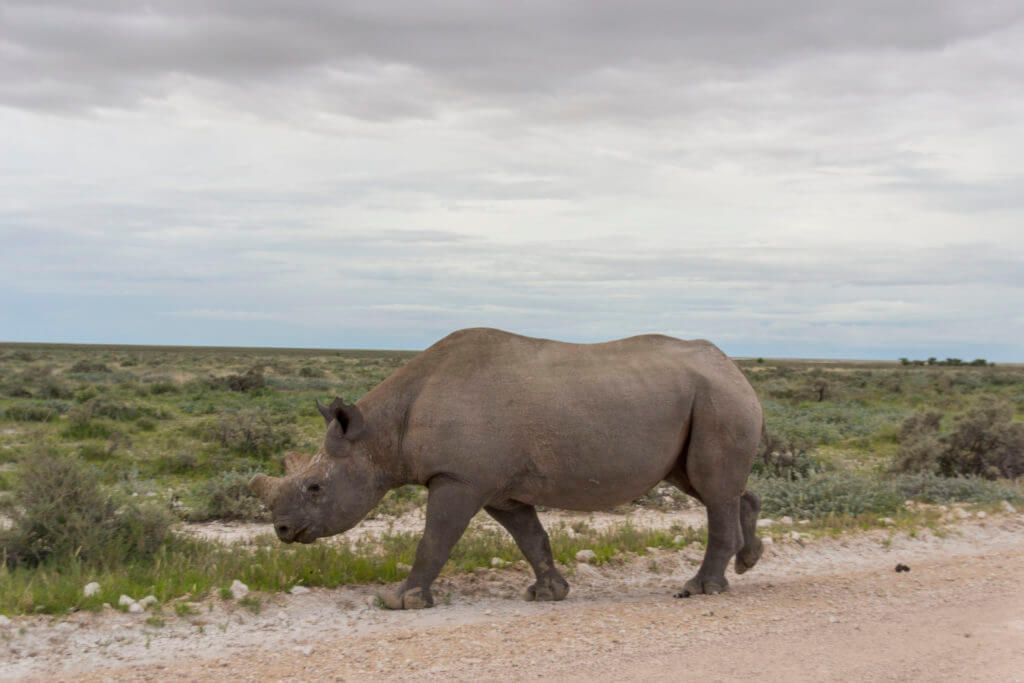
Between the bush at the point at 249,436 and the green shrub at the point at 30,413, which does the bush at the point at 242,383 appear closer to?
the green shrub at the point at 30,413

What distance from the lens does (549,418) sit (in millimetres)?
6707

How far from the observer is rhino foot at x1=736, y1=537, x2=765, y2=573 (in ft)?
25.1

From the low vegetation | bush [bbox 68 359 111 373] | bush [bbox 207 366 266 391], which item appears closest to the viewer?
the low vegetation

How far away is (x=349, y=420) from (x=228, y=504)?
5.60 metres

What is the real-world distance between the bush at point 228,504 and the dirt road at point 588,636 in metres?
4.84

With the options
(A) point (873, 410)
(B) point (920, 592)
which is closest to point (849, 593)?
(B) point (920, 592)

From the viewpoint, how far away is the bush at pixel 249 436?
1634cm

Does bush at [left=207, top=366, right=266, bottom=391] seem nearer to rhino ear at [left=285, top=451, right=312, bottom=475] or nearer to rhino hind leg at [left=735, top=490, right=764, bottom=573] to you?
rhino ear at [left=285, top=451, right=312, bottom=475]

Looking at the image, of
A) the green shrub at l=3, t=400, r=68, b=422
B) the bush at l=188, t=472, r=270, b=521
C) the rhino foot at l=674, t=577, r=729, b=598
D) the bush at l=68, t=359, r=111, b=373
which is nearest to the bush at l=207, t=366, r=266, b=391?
the green shrub at l=3, t=400, r=68, b=422

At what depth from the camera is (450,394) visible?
6.77 metres

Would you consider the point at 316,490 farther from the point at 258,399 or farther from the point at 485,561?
the point at 258,399

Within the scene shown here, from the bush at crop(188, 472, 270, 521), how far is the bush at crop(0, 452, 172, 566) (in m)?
3.46

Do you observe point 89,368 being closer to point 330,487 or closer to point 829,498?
point 829,498

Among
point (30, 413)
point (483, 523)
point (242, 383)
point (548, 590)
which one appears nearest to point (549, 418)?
point (548, 590)
